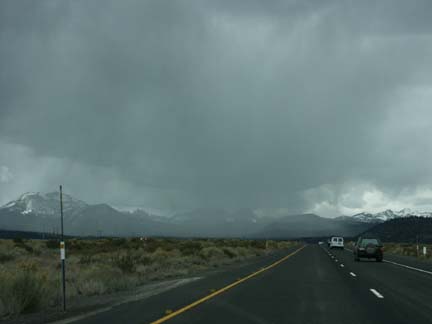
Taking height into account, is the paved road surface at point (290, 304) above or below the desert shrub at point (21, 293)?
below

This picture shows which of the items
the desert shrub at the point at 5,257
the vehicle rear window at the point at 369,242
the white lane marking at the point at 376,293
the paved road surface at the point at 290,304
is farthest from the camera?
the vehicle rear window at the point at 369,242

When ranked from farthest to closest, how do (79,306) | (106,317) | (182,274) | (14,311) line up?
(182,274)
(79,306)
(14,311)
(106,317)

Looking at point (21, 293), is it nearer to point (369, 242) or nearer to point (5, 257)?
point (5, 257)

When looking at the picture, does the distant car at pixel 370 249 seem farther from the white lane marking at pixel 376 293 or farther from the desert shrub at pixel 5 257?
the desert shrub at pixel 5 257

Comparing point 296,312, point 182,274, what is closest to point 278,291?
point 296,312

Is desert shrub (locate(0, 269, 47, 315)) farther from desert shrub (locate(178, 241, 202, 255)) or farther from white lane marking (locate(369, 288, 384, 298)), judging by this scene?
desert shrub (locate(178, 241, 202, 255))

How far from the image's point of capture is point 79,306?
15469 millimetres

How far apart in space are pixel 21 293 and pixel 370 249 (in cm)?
3221

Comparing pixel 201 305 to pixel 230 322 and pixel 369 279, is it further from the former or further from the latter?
pixel 369 279

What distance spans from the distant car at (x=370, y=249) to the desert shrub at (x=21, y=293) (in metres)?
30.8

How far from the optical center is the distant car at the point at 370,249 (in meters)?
42.4

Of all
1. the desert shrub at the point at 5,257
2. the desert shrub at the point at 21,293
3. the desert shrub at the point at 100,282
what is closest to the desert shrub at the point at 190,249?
the desert shrub at the point at 5,257

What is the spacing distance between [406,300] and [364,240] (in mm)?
28078

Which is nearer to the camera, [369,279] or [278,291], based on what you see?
[278,291]
